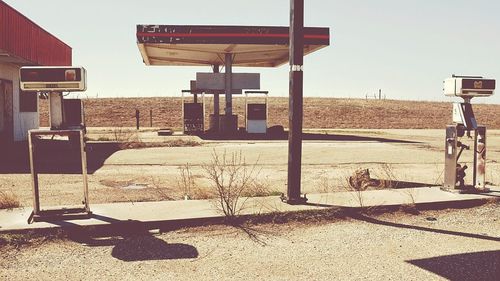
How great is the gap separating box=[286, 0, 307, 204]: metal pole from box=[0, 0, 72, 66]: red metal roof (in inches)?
522

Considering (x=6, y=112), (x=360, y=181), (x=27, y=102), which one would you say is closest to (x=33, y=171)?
(x=360, y=181)

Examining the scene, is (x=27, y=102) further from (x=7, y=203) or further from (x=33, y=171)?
(x=33, y=171)

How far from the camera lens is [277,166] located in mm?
12641

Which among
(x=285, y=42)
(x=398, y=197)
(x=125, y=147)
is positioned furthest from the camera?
(x=285, y=42)

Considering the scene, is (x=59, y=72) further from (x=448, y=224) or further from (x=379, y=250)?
(x=448, y=224)

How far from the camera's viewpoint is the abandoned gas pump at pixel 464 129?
763 cm

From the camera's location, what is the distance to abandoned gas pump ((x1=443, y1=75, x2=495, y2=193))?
763 cm

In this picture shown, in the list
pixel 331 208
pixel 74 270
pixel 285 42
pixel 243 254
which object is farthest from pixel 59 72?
pixel 285 42

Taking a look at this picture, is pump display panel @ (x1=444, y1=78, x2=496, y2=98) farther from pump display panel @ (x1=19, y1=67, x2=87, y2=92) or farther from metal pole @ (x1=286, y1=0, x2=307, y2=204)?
pump display panel @ (x1=19, y1=67, x2=87, y2=92)

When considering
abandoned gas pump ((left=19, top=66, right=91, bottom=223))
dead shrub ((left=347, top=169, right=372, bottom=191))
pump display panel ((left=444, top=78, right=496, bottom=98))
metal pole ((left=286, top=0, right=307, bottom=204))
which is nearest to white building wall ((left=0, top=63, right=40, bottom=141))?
abandoned gas pump ((left=19, top=66, right=91, bottom=223))

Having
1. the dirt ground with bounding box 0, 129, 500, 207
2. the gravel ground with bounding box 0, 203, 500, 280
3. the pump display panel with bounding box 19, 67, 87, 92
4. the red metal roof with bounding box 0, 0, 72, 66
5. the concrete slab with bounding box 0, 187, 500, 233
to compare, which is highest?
the red metal roof with bounding box 0, 0, 72, 66

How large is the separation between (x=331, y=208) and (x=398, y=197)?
148 cm

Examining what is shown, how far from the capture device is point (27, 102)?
2281cm

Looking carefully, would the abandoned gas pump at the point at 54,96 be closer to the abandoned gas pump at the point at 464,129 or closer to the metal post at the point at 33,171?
the metal post at the point at 33,171
